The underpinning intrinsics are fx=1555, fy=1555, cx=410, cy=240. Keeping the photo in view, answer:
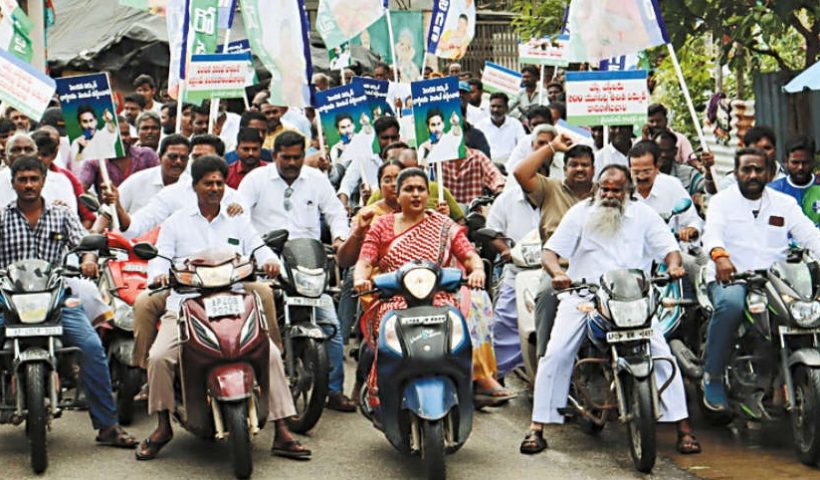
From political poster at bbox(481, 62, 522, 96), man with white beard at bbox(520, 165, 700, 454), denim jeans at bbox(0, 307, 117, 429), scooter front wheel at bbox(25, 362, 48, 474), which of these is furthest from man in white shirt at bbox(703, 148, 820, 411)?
political poster at bbox(481, 62, 522, 96)

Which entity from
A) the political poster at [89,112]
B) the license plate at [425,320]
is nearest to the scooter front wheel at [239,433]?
the license plate at [425,320]

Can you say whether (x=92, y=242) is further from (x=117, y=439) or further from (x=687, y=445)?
Result: (x=687, y=445)

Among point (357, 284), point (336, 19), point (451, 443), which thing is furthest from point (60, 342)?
point (336, 19)

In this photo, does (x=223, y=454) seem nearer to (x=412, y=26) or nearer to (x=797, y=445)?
(x=797, y=445)

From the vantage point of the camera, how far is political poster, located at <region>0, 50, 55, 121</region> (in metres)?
10.7

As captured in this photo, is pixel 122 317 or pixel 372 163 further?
pixel 372 163

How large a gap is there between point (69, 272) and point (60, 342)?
1.30 ft

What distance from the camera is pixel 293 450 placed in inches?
352

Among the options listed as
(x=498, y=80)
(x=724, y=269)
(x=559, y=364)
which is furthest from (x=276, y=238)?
(x=498, y=80)

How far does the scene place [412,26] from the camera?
21.5 metres

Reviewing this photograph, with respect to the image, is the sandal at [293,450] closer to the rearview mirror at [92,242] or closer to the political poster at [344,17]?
the rearview mirror at [92,242]

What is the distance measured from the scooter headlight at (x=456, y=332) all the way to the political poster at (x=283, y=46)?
222 inches

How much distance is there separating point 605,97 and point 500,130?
245 inches

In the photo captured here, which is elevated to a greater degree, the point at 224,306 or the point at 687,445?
the point at 224,306
